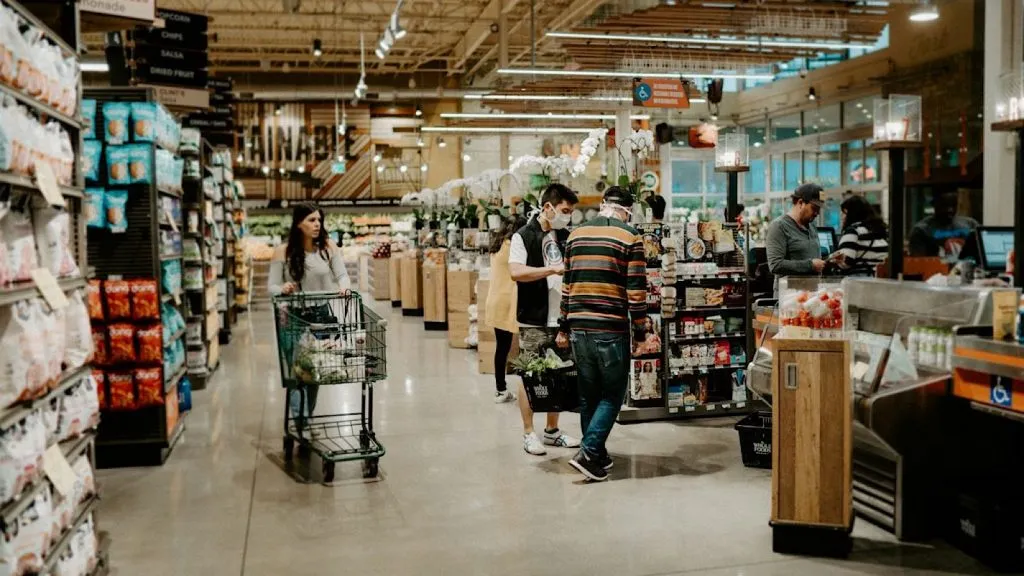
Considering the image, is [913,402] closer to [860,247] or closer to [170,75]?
[860,247]

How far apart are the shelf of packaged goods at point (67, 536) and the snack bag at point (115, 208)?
8.09 ft

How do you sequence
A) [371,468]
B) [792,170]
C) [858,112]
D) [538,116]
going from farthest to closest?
[792,170]
[858,112]
[538,116]
[371,468]

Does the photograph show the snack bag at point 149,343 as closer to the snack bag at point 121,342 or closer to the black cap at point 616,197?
the snack bag at point 121,342

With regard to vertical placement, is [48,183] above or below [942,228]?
above

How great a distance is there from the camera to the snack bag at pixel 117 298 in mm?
5598

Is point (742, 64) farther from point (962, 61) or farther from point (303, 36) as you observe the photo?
point (303, 36)

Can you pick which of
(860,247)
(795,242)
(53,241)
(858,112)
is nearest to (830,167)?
(858,112)

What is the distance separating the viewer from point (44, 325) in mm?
2908

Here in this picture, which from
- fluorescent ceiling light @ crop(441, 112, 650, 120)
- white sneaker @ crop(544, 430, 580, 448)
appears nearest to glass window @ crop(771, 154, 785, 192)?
fluorescent ceiling light @ crop(441, 112, 650, 120)

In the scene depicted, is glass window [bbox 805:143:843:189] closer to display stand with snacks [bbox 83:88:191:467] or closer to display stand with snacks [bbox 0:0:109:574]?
display stand with snacks [bbox 83:88:191:467]

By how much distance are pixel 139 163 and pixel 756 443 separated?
13.5ft

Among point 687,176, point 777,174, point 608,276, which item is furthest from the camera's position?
point 687,176

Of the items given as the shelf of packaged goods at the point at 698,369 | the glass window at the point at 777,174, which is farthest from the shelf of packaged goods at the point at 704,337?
the glass window at the point at 777,174

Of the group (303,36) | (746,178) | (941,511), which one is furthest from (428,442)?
(746,178)
